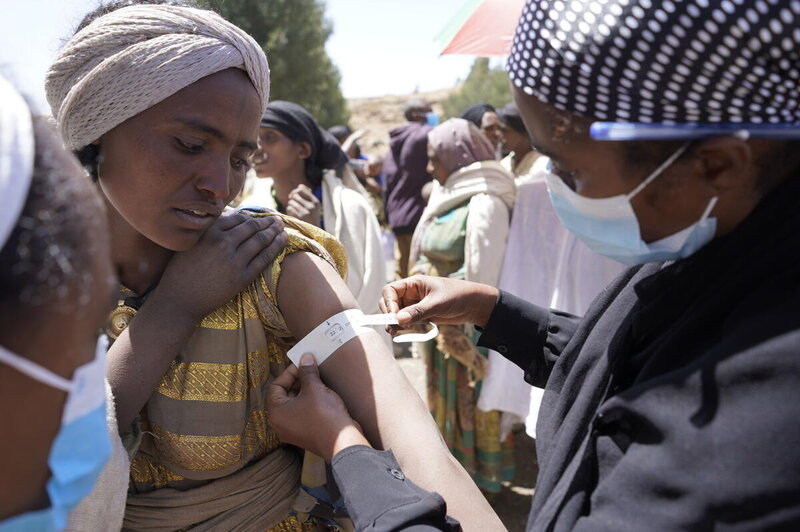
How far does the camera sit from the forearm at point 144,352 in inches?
55.9

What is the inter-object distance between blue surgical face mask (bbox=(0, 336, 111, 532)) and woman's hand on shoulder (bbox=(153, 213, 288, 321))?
2.14 feet

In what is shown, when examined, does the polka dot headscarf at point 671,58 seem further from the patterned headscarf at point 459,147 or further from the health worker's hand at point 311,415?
the patterned headscarf at point 459,147

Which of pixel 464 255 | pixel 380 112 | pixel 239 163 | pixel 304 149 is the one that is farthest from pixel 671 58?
pixel 380 112

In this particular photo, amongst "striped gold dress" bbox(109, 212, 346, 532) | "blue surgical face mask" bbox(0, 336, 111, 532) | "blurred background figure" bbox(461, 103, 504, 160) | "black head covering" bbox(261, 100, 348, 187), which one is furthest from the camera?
"blurred background figure" bbox(461, 103, 504, 160)

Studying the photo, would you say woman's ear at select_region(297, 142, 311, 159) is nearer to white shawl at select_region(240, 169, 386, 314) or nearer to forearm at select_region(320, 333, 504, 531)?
white shawl at select_region(240, 169, 386, 314)

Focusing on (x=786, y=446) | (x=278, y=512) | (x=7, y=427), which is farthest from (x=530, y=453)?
(x=7, y=427)

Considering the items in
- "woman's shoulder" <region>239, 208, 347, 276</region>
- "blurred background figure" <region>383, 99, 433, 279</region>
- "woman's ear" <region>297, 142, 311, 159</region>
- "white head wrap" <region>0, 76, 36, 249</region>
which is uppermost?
"white head wrap" <region>0, 76, 36, 249</region>

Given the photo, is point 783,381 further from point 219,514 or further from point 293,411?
point 219,514

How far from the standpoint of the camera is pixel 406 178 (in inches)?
272

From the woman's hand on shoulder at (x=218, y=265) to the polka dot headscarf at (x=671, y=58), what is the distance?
828mm

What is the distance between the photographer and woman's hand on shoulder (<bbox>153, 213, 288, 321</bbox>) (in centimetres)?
151

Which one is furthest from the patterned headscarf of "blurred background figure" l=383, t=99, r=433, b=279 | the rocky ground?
the rocky ground

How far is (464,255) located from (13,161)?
3783 millimetres

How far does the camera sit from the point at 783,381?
2.81 feet
